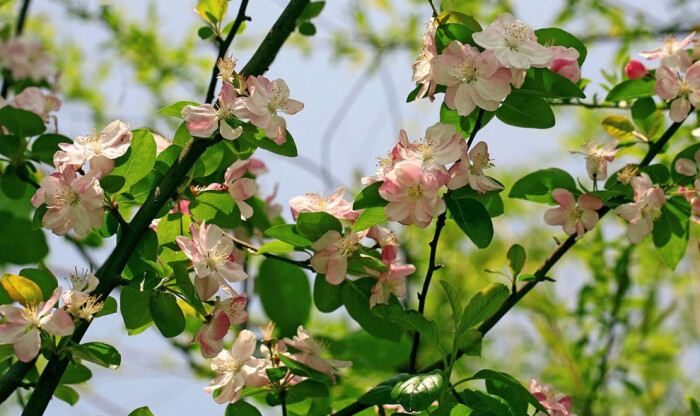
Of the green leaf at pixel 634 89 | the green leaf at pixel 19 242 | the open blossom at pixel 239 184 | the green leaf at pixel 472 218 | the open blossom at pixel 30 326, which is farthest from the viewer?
the green leaf at pixel 19 242

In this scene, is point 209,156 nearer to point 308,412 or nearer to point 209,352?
point 209,352

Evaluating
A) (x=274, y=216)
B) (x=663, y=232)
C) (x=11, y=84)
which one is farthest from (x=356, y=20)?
(x=663, y=232)

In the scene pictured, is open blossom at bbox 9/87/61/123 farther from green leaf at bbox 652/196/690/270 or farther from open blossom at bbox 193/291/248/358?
green leaf at bbox 652/196/690/270

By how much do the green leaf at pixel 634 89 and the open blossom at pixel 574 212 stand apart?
A: 0.54 feet

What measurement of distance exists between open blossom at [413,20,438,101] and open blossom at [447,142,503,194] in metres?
0.07

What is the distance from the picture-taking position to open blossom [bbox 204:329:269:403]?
0.72 metres

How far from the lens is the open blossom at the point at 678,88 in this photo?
836 millimetres

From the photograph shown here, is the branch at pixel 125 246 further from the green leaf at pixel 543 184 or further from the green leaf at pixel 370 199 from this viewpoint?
the green leaf at pixel 543 184

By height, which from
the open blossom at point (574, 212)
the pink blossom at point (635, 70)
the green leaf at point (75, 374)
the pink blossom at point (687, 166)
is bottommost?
the green leaf at point (75, 374)

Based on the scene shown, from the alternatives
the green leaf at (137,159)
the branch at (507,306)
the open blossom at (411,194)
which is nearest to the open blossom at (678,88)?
the branch at (507,306)

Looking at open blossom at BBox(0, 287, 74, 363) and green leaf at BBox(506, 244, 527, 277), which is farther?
green leaf at BBox(506, 244, 527, 277)

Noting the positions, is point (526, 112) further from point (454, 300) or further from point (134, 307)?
point (134, 307)

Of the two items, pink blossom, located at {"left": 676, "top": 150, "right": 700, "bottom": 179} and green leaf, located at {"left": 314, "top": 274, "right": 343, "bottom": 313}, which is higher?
pink blossom, located at {"left": 676, "top": 150, "right": 700, "bottom": 179}

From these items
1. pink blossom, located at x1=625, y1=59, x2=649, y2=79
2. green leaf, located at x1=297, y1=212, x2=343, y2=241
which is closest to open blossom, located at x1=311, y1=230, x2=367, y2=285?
green leaf, located at x1=297, y1=212, x2=343, y2=241
